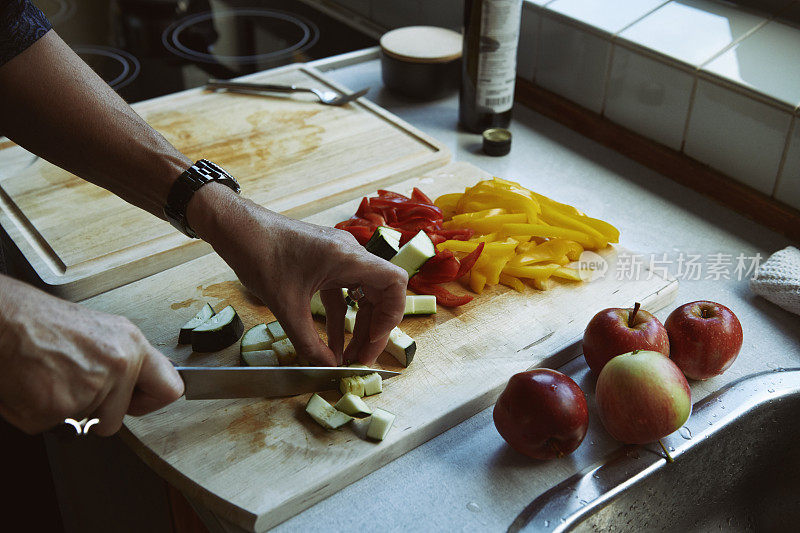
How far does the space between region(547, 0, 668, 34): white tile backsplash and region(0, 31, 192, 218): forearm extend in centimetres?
110

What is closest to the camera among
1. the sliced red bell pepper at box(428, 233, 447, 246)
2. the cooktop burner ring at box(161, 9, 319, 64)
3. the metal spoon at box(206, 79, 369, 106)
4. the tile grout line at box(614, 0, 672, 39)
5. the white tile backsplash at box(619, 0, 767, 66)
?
the sliced red bell pepper at box(428, 233, 447, 246)

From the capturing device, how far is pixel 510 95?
1.83m

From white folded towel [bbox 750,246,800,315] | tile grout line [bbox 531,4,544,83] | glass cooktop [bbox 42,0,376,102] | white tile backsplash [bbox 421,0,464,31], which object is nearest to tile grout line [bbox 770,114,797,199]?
white folded towel [bbox 750,246,800,315]

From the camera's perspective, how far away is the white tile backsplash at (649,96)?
65.6 inches

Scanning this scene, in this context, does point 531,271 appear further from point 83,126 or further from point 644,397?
point 83,126

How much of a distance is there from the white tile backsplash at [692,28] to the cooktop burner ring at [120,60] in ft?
4.77

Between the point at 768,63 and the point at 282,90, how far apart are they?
47.0 inches

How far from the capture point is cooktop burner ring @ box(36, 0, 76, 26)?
8.81 feet

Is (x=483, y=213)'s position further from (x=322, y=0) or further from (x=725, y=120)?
(x=322, y=0)

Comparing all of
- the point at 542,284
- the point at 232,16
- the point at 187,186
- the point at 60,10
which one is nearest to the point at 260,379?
the point at 187,186

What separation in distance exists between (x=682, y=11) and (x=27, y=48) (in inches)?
59.0

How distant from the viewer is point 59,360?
0.86 meters

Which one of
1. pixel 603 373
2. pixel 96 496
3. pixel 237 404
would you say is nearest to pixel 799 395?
pixel 603 373

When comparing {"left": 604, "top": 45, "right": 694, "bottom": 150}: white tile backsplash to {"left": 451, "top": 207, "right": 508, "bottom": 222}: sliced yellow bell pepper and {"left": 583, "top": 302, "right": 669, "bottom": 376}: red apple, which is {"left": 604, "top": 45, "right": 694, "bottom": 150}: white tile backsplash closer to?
{"left": 451, "top": 207, "right": 508, "bottom": 222}: sliced yellow bell pepper
